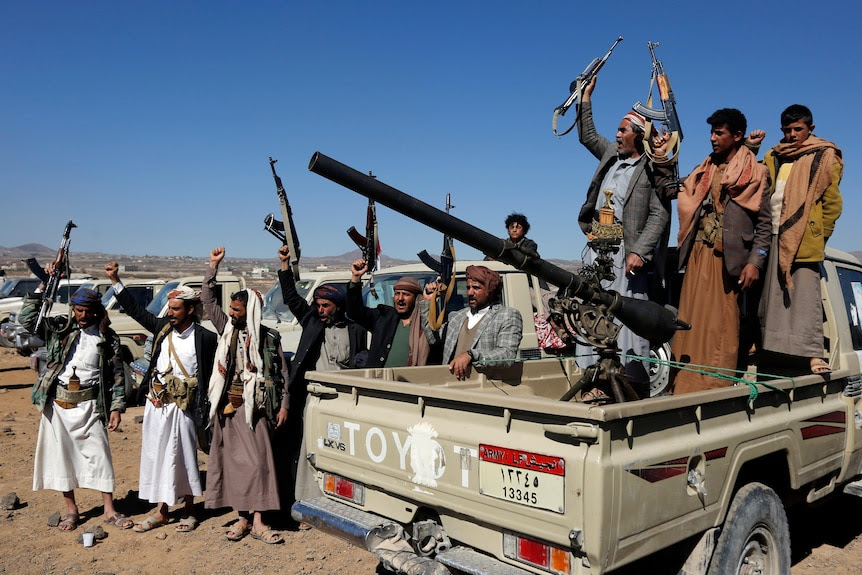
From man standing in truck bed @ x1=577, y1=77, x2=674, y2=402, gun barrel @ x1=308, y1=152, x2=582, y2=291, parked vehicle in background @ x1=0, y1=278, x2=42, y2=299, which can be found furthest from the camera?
parked vehicle in background @ x1=0, y1=278, x2=42, y2=299

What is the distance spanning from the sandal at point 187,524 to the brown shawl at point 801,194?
4.71 meters

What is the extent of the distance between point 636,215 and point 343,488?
265 centimetres

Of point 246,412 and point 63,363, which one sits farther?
point 63,363

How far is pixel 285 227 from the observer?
5.70 meters

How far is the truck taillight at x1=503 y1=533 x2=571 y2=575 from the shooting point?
2729mm

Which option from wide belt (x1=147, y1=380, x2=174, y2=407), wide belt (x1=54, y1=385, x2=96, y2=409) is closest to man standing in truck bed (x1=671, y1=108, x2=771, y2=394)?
wide belt (x1=147, y1=380, x2=174, y2=407)

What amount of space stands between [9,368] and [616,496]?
54.0 ft

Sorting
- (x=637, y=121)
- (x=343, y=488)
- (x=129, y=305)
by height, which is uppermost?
(x=637, y=121)

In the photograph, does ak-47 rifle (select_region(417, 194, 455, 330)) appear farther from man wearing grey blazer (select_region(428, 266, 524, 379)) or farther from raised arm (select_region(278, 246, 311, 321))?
raised arm (select_region(278, 246, 311, 321))

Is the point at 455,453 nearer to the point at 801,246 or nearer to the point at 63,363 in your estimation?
the point at 801,246

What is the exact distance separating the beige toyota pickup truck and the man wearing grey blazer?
506 mm

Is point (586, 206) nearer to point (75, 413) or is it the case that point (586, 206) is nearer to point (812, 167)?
point (812, 167)

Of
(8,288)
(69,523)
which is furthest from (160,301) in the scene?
(8,288)

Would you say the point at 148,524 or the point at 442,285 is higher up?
the point at 442,285
